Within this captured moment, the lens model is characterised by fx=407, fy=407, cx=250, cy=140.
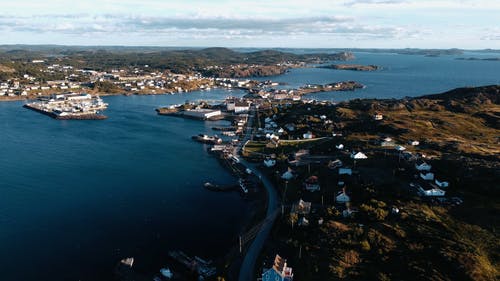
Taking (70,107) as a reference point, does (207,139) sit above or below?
below

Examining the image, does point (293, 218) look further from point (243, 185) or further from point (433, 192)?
point (433, 192)

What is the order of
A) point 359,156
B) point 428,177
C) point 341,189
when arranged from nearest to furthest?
point 341,189 < point 428,177 < point 359,156

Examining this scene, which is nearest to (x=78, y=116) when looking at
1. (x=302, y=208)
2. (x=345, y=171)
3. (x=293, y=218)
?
(x=345, y=171)

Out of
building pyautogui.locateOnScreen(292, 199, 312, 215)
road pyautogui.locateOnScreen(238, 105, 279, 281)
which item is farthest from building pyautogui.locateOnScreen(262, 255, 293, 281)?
building pyautogui.locateOnScreen(292, 199, 312, 215)

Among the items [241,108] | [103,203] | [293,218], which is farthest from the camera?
[241,108]

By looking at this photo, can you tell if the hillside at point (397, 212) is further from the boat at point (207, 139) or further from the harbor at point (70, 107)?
the harbor at point (70, 107)

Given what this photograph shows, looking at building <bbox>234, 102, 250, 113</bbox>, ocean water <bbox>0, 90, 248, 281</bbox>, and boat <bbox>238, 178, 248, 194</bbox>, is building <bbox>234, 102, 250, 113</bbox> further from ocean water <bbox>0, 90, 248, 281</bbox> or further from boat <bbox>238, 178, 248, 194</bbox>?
boat <bbox>238, 178, 248, 194</bbox>

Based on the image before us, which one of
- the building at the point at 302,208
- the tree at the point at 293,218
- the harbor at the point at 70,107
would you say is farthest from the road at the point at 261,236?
the harbor at the point at 70,107
